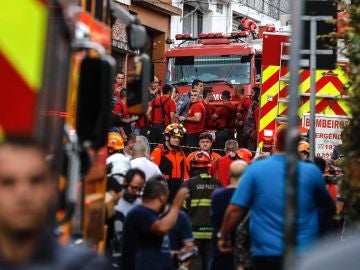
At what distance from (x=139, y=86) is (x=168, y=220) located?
3565 mm

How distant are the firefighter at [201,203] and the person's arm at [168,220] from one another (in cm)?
378

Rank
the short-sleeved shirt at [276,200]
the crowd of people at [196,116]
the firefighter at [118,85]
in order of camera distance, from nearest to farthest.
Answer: the short-sleeved shirt at [276,200]
the crowd of people at [196,116]
the firefighter at [118,85]

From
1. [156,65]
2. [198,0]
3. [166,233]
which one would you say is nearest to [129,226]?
[166,233]

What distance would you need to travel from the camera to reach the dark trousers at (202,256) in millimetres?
17312

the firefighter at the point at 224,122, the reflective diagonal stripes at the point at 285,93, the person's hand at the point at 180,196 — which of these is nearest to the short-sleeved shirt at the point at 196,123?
the firefighter at the point at 224,122

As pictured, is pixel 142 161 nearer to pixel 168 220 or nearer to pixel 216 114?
pixel 168 220

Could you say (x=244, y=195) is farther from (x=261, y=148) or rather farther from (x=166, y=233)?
(x=261, y=148)

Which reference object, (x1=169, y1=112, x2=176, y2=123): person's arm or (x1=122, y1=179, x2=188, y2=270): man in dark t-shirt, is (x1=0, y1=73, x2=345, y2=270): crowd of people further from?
(x1=169, y1=112, x2=176, y2=123): person's arm

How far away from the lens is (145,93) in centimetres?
929

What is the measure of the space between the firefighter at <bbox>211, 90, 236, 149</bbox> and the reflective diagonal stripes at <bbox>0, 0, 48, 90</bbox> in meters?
19.7

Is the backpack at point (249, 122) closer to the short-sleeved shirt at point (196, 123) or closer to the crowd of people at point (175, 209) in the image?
the short-sleeved shirt at point (196, 123)

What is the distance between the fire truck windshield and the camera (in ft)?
112

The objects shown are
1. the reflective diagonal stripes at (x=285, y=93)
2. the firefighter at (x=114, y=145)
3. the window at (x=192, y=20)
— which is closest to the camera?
the firefighter at (x=114, y=145)

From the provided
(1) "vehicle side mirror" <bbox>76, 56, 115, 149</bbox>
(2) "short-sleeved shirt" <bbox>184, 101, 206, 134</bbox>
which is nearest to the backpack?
(2) "short-sleeved shirt" <bbox>184, 101, 206, 134</bbox>
